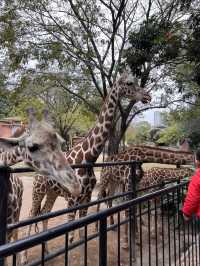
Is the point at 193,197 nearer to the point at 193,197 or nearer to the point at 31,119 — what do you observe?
the point at 193,197

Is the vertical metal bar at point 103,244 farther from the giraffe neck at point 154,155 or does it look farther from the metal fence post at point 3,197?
the giraffe neck at point 154,155

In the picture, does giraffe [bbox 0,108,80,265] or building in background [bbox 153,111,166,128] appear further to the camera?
building in background [bbox 153,111,166,128]

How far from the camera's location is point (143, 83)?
11.5m

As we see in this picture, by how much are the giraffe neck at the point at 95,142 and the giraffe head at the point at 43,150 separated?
238cm

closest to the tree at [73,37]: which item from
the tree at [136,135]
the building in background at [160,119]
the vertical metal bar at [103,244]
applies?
the vertical metal bar at [103,244]

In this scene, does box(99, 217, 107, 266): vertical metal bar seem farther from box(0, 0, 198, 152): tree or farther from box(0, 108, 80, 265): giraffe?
box(0, 0, 198, 152): tree

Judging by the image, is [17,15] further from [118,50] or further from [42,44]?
[118,50]

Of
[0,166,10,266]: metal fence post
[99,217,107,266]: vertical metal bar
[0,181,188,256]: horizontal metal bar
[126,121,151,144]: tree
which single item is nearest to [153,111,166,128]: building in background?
[126,121,151,144]: tree

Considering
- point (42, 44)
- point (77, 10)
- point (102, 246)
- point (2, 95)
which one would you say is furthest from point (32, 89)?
point (102, 246)

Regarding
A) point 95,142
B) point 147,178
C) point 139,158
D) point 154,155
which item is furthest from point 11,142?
point 147,178

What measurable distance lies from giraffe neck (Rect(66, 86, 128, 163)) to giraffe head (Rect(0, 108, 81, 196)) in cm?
238

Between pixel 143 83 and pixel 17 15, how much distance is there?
382cm

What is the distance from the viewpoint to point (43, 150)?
4145 mm

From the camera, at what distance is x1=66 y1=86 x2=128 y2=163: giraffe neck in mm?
6695
